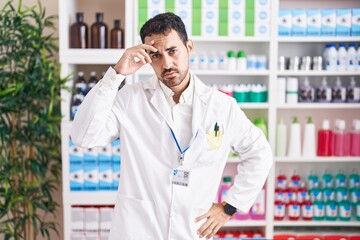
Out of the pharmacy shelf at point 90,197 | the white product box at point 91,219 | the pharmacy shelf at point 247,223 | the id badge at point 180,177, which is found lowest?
the pharmacy shelf at point 247,223

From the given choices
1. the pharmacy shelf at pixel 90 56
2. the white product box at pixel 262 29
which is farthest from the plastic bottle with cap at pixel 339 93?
the pharmacy shelf at pixel 90 56

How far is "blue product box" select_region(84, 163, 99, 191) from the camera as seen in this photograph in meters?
3.54

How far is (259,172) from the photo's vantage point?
83.9 inches

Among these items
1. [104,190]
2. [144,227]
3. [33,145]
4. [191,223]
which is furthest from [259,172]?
[33,145]

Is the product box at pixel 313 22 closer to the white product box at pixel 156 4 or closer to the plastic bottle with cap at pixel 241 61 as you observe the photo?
the plastic bottle with cap at pixel 241 61

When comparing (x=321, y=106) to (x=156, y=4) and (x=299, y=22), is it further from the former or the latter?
(x=156, y=4)

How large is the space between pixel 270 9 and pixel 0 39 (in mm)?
1798

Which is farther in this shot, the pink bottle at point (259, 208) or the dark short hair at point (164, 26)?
the pink bottle at point (259, 208)

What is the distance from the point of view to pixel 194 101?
2.07 m

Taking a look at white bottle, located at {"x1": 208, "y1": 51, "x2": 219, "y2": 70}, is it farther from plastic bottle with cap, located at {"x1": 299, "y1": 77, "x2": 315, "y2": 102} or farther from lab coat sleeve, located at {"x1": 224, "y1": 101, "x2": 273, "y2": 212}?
lab coat sleeve, located at {"x1": 224, "y1": 101, "x2": 273, "y2": 212}

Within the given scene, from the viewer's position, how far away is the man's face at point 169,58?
192 centimetres

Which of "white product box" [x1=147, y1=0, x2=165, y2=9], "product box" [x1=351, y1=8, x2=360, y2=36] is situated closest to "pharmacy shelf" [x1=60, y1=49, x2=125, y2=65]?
"white product box" [x1=147, y1=0, x2=165, y2=9]

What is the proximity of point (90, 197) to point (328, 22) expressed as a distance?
6.70 ft

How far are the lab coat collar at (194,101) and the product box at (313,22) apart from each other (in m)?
1.85
